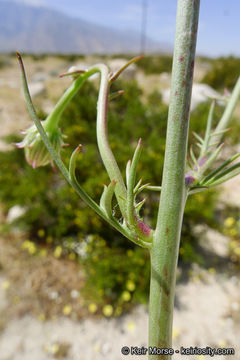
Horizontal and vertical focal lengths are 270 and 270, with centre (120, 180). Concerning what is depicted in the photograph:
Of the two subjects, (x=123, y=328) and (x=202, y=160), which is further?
(x=123, y=328)

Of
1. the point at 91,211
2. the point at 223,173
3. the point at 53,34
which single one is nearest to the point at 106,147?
the point at 223,173

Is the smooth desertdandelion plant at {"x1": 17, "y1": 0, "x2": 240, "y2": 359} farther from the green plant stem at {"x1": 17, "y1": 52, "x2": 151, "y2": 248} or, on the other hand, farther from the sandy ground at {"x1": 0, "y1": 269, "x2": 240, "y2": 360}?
the sandy ground at {"x1": 0, "y1": 269, "x2": 240, "y2": 360}

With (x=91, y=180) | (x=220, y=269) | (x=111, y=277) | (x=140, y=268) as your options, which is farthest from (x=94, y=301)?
(x=220, y=269)

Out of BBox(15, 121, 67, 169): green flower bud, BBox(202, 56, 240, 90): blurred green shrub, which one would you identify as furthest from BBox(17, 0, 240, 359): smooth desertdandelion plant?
BBox(202, 56, 240, 90): blurred green shrub

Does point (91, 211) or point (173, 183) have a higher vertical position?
point (173, 183)

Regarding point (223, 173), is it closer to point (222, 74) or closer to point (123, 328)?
point (123, 328)
